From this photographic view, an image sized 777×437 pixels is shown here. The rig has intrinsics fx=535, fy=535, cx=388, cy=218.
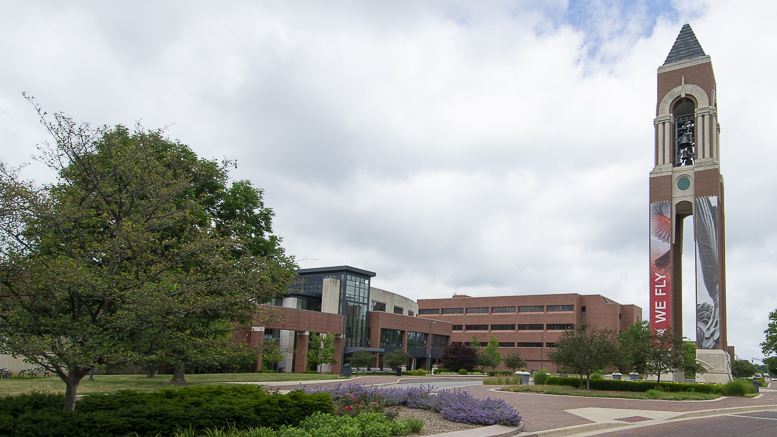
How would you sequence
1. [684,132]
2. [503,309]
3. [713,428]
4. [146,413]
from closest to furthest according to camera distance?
[146,413] < [713,428] < [684,132] < [503,309]

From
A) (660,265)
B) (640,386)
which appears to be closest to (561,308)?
(660,265)

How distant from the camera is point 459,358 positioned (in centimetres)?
6278

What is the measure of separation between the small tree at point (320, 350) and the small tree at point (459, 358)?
46.5 ft

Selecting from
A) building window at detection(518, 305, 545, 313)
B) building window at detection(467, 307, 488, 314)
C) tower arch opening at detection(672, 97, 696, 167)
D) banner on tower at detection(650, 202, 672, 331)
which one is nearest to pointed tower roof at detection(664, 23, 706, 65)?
tower arch opening at detection(672, 97, 696, 167)

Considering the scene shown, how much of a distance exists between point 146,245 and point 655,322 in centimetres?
5762

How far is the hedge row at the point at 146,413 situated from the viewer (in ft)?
28.8

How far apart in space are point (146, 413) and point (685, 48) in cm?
7165

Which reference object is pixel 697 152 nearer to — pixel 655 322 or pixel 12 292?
pixel 655 322

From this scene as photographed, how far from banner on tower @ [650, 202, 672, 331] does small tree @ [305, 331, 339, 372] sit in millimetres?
33632

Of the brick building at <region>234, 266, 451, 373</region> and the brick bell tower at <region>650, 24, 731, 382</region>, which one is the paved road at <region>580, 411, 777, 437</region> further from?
the brick building at <region>234, 266, 451, 373</region>

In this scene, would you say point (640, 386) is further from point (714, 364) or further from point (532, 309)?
point (532, 309)

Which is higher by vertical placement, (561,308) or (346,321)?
(561,308)

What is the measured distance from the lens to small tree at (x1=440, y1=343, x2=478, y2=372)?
6288 centimetres

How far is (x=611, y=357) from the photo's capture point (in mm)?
33562
